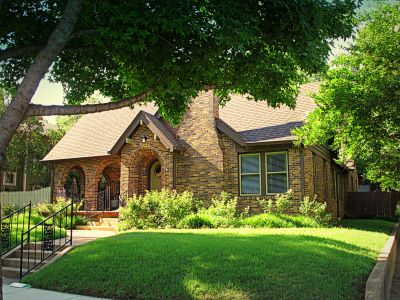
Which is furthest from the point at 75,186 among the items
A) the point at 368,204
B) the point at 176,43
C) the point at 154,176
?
the point at 176,43

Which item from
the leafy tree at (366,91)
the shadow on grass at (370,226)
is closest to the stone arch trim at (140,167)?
the leafy tree at (366,91)

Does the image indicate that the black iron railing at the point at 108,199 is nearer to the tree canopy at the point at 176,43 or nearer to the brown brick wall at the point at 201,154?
the brown brick wall at the point at 201,154

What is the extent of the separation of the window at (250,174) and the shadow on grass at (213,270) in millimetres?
7611

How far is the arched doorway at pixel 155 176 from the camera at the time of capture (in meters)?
20.9

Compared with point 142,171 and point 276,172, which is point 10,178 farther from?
point 276,172

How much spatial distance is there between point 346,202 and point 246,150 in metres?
14.2

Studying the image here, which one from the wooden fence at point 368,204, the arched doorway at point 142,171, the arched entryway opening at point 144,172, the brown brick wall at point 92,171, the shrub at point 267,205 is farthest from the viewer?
the wooden fence at point 368,204

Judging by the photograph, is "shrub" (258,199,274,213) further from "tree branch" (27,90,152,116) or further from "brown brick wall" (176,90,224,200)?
"tree branch" (27,90,152,116)

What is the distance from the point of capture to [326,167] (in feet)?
72.1

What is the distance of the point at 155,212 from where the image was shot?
16375mm

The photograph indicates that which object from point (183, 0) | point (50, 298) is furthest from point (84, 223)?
point (183, 0)

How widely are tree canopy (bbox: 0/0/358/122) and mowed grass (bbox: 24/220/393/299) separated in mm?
3304

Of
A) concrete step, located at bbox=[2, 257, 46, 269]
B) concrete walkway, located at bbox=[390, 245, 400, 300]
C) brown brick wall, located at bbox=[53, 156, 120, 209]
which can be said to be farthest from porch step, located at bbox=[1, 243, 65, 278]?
brown brick wall, located at bbox=[53, 156, 120, 209]

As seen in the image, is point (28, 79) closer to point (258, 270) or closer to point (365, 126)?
point (258, 270)
